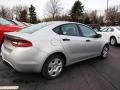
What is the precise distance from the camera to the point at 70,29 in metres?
4.76

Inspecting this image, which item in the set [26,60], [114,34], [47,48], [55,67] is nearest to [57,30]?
[47,48]

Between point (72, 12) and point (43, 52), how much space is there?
45765 mm

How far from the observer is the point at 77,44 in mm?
4695

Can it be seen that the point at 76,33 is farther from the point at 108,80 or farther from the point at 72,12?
the point at 72,12

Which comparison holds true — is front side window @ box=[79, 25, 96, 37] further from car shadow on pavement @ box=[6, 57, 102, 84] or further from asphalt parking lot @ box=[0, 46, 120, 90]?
car shadow on pavement @ box=[6, 57, 102, 84]

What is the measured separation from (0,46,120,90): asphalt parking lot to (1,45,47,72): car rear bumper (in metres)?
0.40

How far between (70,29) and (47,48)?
1218mm

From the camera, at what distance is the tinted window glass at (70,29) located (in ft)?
14.9

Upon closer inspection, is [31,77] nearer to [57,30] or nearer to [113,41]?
[57,30]

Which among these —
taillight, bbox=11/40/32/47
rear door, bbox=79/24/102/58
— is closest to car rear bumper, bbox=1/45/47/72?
taillight, bbox=11/40/32/47

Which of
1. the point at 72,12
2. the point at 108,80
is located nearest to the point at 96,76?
the point at 108,80

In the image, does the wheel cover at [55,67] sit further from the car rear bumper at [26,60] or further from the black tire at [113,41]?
the black tire at [113,41]

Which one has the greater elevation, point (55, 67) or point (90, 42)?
point (90, 42)

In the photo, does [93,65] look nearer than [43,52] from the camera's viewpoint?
No
